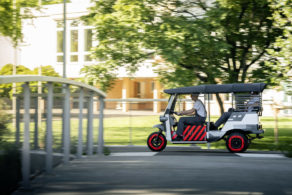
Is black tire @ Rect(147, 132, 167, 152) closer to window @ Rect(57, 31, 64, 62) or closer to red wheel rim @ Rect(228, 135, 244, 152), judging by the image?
red wheel rim @ Rect(228, 135, 244, 152)

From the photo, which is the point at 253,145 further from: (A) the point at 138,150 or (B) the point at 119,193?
(B) the point at 119,193

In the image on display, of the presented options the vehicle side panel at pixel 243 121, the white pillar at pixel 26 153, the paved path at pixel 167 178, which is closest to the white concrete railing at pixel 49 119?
the white pillar at pixel 26 153

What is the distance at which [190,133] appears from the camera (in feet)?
43.6

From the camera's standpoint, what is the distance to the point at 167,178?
7477 millimetres

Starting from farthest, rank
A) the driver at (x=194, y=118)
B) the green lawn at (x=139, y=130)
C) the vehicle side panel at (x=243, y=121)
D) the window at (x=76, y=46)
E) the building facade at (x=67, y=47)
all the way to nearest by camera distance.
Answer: the window at (x=76, y=46)
the building facade at (x=67, y=47)
the green lawn at (x=139, y=130)
the driver at (x=194, y=118)
the vehicle side panel at (x=243, y=121)

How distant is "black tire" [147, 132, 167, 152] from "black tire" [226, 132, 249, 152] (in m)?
1.86

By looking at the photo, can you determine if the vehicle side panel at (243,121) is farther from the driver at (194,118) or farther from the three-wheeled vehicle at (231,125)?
the driver at (194,118)

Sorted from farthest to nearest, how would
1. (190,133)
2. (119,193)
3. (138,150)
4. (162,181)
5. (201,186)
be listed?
A: (138,150) < (190,133) < (162,181) < (201,186) < (119,193)

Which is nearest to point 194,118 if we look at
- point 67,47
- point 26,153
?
point 26,153

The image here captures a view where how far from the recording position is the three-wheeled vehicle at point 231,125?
42.9ft

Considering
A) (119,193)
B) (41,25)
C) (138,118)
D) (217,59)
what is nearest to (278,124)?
(217,59)

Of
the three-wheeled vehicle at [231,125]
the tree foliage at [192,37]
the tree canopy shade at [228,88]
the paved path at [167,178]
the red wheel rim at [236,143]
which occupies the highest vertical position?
the tree foliage at [192,37]

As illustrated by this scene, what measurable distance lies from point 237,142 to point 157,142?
229cm

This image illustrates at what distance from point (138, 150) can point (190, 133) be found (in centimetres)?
183
